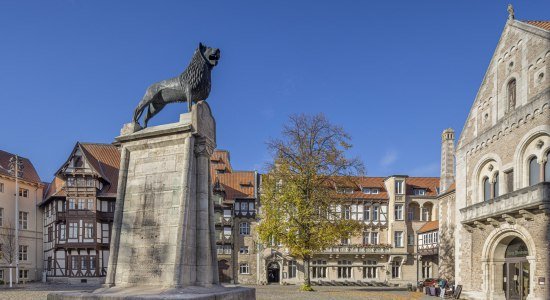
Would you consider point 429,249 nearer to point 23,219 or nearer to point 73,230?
point 73,230

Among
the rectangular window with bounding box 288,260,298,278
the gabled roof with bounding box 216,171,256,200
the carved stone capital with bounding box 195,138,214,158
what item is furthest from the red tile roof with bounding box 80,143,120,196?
the carved stone capital with bounding box 195,138,214,158

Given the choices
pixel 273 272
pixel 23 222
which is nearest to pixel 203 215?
pixel 273 272

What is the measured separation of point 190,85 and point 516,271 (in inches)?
885

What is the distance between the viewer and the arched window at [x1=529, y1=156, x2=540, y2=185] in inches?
916

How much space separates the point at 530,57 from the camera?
80.1 feet

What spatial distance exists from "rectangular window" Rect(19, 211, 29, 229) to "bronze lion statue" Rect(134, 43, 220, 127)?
149ft

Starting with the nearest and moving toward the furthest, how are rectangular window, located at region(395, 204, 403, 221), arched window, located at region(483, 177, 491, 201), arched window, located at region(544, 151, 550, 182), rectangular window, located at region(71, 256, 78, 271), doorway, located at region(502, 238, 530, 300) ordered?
arched window, located at region(544, 151, 550, 182) < doorway, located at region(502, 238, 530, 300) < arched window, located at region(483, 177, 491, 201) < rectangular window, located at region(71, 256, 78, 271) < rectangular window, located at region(395, 204, 403, 221)

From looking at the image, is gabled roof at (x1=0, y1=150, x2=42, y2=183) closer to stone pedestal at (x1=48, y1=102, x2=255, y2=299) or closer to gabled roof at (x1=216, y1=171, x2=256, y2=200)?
gabled roof at (x1=216, y1=171, x2=256, y2=200)

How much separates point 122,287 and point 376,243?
47.3m

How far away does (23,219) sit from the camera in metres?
50.0

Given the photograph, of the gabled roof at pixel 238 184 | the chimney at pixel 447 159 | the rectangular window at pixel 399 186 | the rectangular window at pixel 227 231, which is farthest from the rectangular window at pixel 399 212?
the rectangular window at pixel 227 231

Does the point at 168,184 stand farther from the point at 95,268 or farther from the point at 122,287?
the point at 95,268

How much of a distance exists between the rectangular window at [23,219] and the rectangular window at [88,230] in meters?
8.85

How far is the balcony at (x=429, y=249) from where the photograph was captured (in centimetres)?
4806
